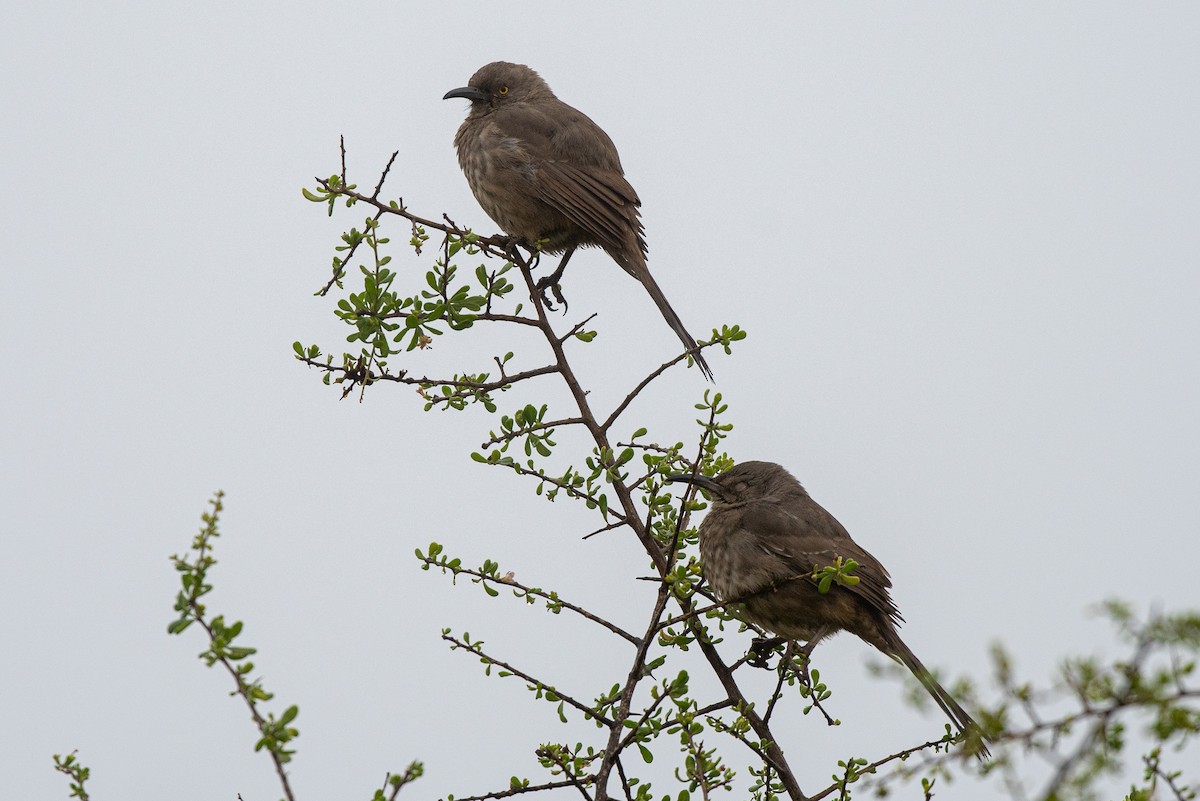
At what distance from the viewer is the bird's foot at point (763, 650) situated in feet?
16.4

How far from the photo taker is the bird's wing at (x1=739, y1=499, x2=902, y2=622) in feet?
18.2

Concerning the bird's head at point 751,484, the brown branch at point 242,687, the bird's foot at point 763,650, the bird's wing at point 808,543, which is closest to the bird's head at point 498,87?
the bird's head at point 751,484

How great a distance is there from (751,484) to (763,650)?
4.68 ft

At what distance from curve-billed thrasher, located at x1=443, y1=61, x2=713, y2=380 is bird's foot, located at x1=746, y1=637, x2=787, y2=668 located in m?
1.32

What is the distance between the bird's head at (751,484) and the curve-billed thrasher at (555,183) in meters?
0.95

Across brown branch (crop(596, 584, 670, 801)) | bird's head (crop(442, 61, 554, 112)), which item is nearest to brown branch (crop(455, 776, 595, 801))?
brown branch (crop(596, 584, 670, 801))

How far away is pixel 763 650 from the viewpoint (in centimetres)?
512

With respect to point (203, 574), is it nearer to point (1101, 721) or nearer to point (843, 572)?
point (1101, 721)

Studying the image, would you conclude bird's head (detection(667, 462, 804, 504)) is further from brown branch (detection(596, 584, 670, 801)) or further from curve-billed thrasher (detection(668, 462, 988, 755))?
brown branch (detection(596, 584, 670, 801))

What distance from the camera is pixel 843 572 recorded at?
377 centimetres

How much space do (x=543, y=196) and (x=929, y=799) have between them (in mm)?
3560

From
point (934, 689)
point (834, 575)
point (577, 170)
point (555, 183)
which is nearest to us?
point (834, 575)

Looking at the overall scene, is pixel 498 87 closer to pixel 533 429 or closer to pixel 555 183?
pixel 555 183

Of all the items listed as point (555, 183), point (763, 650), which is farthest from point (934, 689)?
point (555, 183)
